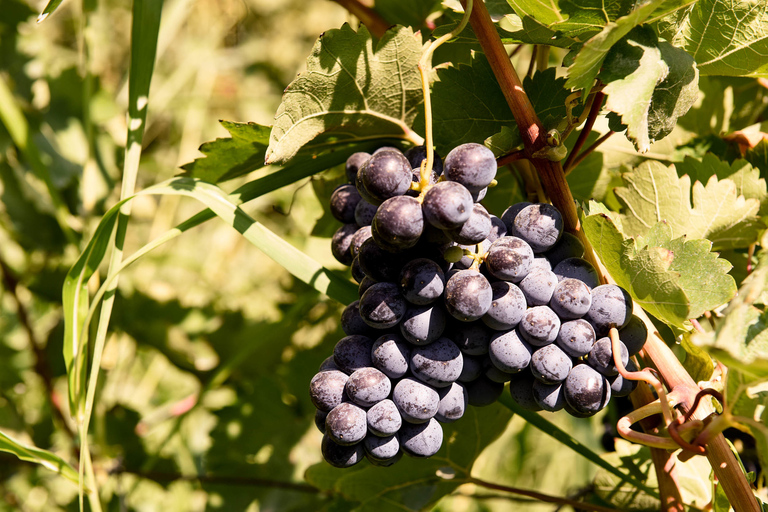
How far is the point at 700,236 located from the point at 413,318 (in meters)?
0.38

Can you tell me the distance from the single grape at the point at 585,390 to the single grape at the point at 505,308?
69mm

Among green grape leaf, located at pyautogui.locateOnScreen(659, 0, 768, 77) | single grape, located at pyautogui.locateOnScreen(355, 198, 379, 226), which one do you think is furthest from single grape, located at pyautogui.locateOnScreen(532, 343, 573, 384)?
green grape leaf, located at pyautogui.locateOnScreen(659, 0, 768, 77)

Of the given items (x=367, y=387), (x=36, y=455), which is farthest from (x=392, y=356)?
(x=36, y=455)

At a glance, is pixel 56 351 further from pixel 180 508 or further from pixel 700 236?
pixel 700 236

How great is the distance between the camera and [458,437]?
78 centimetres

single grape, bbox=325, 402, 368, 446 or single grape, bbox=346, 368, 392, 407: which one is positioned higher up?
single grape, bbox=346, 368, 392, 407

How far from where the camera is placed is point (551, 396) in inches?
20.1

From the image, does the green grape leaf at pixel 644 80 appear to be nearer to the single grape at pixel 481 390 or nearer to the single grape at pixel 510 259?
the single grape at pixel 510 259

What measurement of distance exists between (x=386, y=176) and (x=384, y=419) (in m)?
0.21

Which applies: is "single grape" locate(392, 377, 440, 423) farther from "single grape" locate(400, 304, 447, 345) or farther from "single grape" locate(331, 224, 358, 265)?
"single grape" locate(331, 224, 358, 265)

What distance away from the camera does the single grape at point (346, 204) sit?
617 millimetres

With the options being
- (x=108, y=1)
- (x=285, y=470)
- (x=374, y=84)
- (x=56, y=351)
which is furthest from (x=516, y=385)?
(x=108, y=1)

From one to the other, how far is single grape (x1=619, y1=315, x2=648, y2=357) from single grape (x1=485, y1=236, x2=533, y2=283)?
0.10 metres

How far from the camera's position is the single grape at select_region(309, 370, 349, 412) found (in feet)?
1.69
